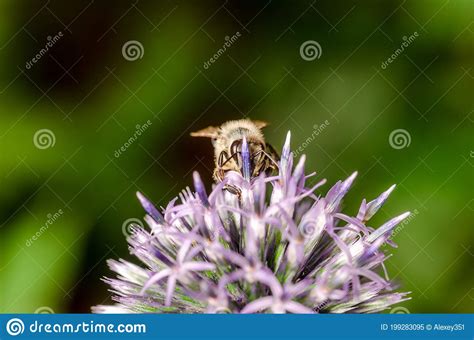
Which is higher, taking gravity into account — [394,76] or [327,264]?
[394,76]

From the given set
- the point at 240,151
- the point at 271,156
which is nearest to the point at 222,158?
the point at 240,151

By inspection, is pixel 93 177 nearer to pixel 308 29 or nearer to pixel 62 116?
pixel 62 116

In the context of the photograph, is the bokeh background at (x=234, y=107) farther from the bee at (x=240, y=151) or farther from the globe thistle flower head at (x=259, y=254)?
the globe thistle flower head at (x=259, y=254)

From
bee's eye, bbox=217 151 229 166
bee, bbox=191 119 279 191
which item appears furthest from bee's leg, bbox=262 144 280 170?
bee's eye, bbox=217 151 229 166

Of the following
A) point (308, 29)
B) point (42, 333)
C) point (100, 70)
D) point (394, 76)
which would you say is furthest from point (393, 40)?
point (42, 333)

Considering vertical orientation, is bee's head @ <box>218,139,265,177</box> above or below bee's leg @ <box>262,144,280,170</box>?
below

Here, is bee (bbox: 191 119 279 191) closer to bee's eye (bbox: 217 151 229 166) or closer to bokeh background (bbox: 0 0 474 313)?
bee's eye (bbox: 217 151 229 166)
